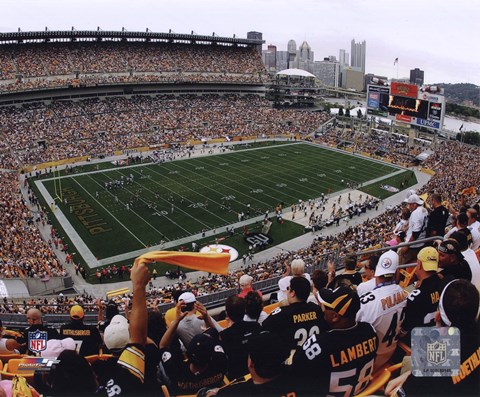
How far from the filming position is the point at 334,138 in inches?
2175

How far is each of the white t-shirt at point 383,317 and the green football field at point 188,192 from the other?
67.6 feet

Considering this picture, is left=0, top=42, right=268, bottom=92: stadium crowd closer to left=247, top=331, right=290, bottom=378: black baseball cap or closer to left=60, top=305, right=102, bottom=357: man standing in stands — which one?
left=60, top=305, right=102, bottom=357: man standing in stands

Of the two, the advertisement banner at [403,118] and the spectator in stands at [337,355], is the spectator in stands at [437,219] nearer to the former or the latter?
the spectator in stands at [337,355]

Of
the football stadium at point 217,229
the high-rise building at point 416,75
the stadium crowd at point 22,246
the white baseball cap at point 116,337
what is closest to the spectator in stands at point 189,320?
the football stadium at point 217,229

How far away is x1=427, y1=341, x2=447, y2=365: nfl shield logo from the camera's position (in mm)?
3068

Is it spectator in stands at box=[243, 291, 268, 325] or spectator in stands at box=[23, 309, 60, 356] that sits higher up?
spectator in stands at box=[243, 291, 268, 325]

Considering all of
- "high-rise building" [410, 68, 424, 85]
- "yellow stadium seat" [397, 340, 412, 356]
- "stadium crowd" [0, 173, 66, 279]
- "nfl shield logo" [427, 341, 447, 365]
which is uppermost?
"high-rise building" [410, 68, 424, 85]

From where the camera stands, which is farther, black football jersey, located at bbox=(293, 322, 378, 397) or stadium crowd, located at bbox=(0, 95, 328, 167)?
stadium crowd, located at bbox=(0, 95, 328, 167)

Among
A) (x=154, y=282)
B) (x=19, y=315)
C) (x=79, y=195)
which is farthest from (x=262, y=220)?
(x=19, y=315)

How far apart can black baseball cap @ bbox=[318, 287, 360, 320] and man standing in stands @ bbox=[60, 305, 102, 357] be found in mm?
2728

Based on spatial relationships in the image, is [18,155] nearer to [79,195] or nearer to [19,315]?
[79,195]

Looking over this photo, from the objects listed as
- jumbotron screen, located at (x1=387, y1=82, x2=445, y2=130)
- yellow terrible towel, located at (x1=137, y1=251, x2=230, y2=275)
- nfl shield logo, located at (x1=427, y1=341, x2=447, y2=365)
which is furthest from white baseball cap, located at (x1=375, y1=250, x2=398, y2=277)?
jumbotron screen, located at (x1=387, y1=82, x2=445, y2=130)

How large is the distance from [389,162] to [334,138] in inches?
425

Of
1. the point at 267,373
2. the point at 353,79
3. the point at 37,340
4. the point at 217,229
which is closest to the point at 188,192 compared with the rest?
the point at 217,229
